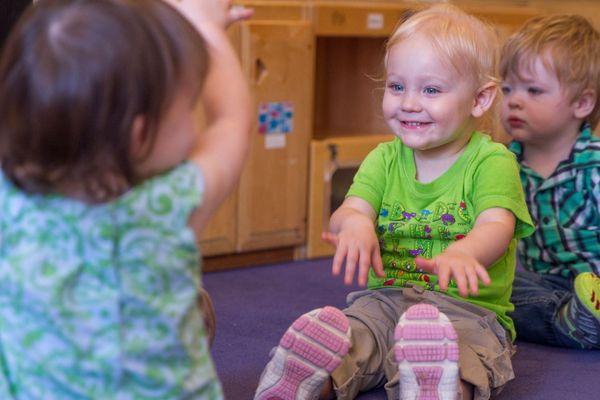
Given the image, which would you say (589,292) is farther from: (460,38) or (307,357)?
(307,357)

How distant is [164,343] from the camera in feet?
2.90

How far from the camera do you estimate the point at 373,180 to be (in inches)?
59.9

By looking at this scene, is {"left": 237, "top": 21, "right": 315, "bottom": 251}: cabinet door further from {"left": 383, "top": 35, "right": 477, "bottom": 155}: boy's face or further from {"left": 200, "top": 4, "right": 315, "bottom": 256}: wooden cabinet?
{"left": 383, "top": 35, "right": 477, "bottom": 155}: boy's face

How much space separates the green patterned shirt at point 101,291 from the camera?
862mm

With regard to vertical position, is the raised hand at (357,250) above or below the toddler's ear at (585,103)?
below

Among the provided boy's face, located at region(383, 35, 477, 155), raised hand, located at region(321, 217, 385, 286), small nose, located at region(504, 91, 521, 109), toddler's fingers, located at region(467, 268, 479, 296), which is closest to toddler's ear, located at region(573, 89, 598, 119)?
small nose, located at region(504, 91, 521, 109)

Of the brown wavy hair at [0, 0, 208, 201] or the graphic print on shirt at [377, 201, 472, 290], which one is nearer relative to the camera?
the brown wavy hair at [0, 0, 208, 201]

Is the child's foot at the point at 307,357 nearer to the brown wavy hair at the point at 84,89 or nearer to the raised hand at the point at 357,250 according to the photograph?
the raised hand at the point at 357,250

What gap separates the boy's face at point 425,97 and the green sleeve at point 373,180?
0.07 meters

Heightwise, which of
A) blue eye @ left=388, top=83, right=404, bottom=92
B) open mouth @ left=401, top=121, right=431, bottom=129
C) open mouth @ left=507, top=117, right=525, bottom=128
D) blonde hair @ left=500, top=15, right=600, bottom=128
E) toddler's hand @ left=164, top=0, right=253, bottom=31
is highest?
toddler's hand @ left=164, top=0, right=253, bottom=31

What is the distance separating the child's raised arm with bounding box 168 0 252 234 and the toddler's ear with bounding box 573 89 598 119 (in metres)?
1.00

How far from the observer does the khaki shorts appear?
4.42ft

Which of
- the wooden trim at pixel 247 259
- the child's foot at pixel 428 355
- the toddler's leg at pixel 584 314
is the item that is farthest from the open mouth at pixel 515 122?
the wooden trim at pixel 247 259

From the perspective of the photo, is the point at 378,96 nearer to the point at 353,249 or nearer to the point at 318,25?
the point at 318,25
